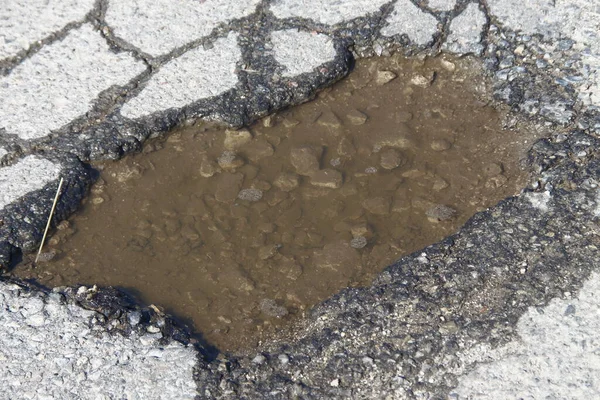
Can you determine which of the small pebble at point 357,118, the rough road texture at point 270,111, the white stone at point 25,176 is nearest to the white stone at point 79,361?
the rough road texture at point 270,111

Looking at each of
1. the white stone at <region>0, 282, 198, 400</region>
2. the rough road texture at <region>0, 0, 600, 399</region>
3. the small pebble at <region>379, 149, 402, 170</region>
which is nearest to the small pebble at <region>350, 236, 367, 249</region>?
the rough road texture at <region>0, 0, 600, 399</region>

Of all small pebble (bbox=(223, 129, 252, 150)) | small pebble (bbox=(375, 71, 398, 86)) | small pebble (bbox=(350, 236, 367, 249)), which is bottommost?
small pebble (bbox=(350, 236, 367, 249))

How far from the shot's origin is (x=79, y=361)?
2.09 m

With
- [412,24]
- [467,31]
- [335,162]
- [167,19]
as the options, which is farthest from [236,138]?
[467,31]

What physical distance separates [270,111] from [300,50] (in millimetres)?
312

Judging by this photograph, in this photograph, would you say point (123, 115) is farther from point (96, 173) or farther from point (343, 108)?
point (343, 108)

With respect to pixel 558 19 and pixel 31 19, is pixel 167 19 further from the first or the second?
pixel 558 19

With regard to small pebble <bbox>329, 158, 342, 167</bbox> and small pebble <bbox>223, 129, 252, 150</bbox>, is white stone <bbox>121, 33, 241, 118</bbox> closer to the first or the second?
small pebble <bbox>223, 129, 252, 150</bbox>

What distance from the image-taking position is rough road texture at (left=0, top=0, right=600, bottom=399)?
205 centimetres

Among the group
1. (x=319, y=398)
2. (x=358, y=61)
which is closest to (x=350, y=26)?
(x=358, y=61)

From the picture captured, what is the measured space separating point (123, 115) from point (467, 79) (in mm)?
1286

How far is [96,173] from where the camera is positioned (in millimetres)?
2658

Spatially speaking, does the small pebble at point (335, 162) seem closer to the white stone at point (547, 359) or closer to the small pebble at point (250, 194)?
the small pebble at point (250, 194)

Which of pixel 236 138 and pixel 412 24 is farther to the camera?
pixel 412 24
